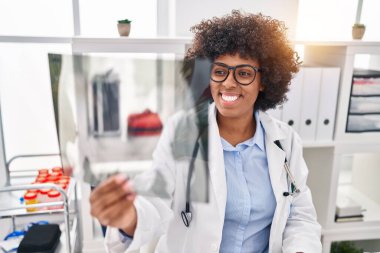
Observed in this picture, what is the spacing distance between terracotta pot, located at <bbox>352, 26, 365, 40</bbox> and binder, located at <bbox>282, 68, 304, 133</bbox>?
0.36 meters

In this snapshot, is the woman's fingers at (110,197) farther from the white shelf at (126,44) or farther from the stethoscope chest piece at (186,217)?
the white shelf at (126,44)

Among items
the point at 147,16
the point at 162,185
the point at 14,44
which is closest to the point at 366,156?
the point at 147,16

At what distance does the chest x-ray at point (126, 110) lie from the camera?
63 centimetres

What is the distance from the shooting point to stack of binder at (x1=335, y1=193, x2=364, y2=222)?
214 cm

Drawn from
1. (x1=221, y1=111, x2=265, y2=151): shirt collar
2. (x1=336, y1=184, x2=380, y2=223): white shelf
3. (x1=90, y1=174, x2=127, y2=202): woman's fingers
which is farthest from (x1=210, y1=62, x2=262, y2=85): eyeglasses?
(x1=336, y1=184, x2=380, y2=223): white shelf

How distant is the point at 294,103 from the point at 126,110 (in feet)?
4.69

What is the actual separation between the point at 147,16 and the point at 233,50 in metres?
1.30

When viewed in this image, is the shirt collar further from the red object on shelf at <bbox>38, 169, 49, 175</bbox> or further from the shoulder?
the red object on shelf at <bbox>38, 169, 49, 175</bbox>

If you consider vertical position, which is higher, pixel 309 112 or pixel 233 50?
pixel 233 50

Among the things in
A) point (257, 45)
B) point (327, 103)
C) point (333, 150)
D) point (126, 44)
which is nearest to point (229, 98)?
point (257, 45)

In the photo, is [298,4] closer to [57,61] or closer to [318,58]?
[318,58]

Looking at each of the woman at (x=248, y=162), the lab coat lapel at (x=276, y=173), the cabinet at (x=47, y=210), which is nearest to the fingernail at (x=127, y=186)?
the woman at (x=248, y=162)

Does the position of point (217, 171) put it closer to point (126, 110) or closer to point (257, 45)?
point (257, 45)

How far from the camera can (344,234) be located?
7.07 ft
